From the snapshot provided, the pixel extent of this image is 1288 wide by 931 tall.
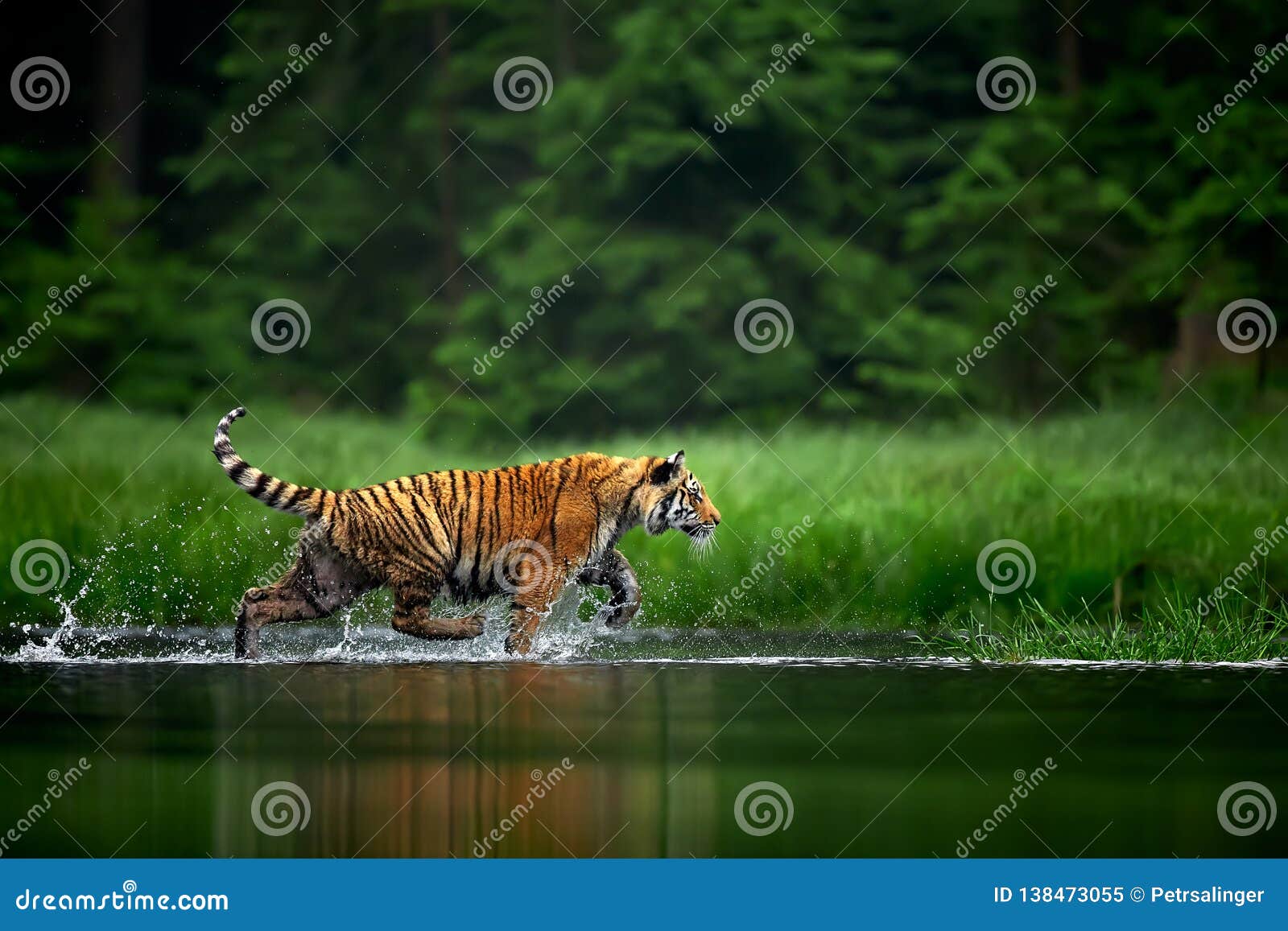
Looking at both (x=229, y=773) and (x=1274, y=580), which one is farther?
(x=1274, y=580)

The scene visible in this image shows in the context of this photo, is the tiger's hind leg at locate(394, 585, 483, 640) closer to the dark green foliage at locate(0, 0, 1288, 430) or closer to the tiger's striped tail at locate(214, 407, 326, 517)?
the tiger's striped tail at locate(214, 407, 326, 517)

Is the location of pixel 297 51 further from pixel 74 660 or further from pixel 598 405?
pixel 74 660

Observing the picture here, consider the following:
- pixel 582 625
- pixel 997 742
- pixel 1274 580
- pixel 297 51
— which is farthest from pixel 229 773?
pixel 297 51

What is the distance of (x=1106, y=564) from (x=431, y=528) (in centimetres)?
455

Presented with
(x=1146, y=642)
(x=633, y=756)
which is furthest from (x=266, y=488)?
(x=1146, y=642)

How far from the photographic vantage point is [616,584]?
1031cm

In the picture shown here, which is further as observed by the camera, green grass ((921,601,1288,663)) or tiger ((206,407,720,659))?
tiger ((206,407,720,659))

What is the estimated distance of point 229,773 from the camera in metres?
6.75

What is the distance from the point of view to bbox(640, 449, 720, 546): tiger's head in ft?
33.9

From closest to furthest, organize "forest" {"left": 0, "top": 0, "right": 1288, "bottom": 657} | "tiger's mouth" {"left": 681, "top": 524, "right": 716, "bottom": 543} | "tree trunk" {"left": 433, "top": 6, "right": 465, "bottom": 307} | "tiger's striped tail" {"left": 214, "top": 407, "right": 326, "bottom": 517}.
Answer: "tiger's striped tail" {"left": 214, "top": 407, "right": 326, "bottom": 517}
"tiger's mouth" {"left": 681, "top": 524, "right": 716, "bottom": 543}
"forest" {"left": 0, "top": 0, "right": 1288, "bottom": 657}
"tree trunk" {"left": 433, "top": 6, "right": 465, "bottom": 307}

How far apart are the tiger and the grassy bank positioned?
1385 mm

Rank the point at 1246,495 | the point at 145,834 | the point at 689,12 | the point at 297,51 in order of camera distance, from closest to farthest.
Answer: the point at 145,834, the point at 1246,495, the point at 689,12, the point at 297,51

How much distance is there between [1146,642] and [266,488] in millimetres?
5110

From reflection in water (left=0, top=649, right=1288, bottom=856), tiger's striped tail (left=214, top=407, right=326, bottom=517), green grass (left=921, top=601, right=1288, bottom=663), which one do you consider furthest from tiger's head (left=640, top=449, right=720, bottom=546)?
tiger's striped tail (left=214, top=407, right=326, bottom=517)
